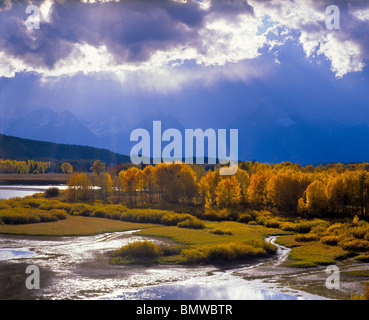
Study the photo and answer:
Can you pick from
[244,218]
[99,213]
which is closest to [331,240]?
[244,218]

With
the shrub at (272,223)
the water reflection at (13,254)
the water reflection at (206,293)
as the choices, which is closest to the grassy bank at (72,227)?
the water reflection at (13,254)

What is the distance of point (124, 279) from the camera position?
3219 centimetres

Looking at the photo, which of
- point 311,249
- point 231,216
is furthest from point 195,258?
point 231,216

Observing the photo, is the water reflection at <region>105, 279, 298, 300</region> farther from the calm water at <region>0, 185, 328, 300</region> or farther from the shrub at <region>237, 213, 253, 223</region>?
the shrub at <region>237, 213, 253, 223</region>

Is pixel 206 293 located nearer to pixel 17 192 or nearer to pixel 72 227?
pixel 72 227

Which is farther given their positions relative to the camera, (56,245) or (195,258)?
(56,245)

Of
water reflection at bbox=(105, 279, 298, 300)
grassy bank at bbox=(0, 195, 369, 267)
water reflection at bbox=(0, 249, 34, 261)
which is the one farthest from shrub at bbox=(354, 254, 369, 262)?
water reflection at bbox=(0, 249, 34, 261)

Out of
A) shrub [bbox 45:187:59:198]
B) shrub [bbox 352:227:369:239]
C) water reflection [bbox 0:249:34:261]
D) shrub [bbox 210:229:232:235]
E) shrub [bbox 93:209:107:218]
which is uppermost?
shrub [bbox 45:187:59:198]

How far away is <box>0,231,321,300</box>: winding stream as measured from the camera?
1102 inches

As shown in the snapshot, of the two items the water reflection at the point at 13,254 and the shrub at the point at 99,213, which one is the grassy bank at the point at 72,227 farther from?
the water reflection at the point at 13,254
